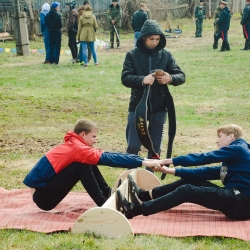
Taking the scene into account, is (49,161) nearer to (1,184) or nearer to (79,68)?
(1,184)

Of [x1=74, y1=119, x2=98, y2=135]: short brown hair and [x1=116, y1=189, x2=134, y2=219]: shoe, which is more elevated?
[x1=74, y1=119, x2=98, y2=135]: short brown hair

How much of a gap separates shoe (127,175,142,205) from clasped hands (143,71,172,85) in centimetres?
115

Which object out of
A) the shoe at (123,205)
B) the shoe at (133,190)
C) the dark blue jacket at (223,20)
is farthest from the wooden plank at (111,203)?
the dark blue jacket at (223,20)

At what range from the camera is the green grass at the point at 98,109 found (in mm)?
4863

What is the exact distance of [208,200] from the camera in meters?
5.30

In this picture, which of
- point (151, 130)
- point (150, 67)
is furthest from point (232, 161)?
point (150, 67)

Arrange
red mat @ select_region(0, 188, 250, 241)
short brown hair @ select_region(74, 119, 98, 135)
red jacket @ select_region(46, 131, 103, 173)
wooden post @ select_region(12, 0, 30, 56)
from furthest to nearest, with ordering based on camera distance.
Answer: wooden post @ select_region(12, 0, 30, 56) → short brown hair @ select_region(74, 119, 98, 135) → red jacket @ select_region(46, 131, 103, 173) → red mat @ select_region(0, 188, 250, 241)

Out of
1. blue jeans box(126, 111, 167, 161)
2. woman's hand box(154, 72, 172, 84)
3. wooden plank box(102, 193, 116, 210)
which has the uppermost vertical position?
woman's hand box(154, 72, 172, 84)

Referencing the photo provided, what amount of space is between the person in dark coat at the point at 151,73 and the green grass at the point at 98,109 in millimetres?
892

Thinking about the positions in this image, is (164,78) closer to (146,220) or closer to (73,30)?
(146,220)

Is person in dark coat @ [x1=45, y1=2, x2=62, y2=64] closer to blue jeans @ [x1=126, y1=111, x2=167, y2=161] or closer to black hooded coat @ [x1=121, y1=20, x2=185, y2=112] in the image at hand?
black hooded coat @ [x1=121, y1=20, x2=185, y2=112]

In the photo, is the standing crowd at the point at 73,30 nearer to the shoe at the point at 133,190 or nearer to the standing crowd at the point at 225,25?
the standing crowd at the point at 225,25

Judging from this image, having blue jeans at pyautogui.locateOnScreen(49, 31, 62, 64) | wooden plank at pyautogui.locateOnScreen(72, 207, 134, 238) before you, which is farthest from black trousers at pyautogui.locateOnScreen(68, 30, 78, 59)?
wooden plank at pyautogui.locateOnScreen(72, 207, 134, 238)

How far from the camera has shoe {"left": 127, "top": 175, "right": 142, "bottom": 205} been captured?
587 centimetres
